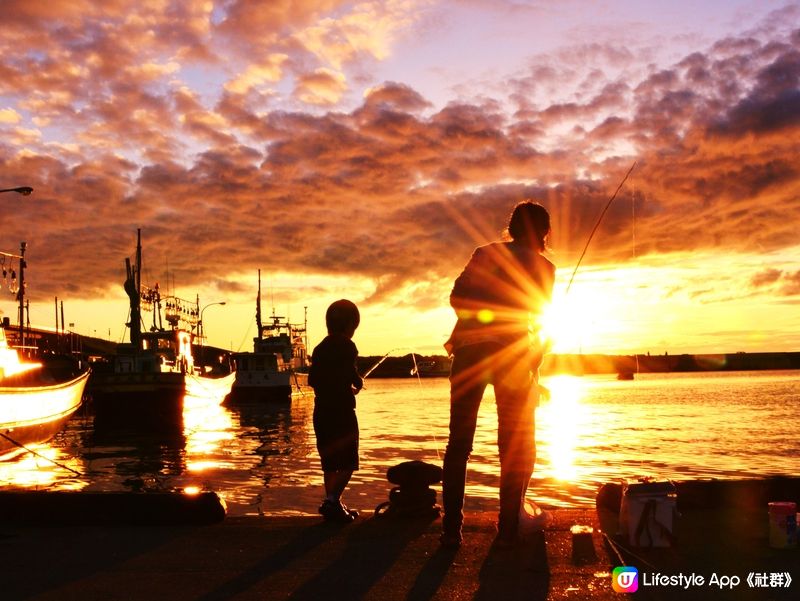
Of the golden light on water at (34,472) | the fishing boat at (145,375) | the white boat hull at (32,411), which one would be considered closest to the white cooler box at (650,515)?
the golden light on water at (34,472)

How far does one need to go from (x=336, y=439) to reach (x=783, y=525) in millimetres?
3534

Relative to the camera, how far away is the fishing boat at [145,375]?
4197 centimetres

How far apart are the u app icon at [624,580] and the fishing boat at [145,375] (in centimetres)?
3988

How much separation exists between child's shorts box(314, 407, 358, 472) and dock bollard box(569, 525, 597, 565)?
2.42 m

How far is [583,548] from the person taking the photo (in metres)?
5.11

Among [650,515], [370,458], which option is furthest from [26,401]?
[650,515]

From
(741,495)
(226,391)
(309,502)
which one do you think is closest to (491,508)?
(309,502)

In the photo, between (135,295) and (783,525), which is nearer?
(783,525)

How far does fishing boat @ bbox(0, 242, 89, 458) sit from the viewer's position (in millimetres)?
20344

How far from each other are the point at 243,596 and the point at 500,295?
2.48m

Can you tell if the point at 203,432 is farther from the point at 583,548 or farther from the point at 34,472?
the point at 583,548

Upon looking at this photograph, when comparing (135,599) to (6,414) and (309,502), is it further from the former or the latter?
(6,414)

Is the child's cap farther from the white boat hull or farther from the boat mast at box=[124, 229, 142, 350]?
the boat mast at box=[124, 229, 142, 350]

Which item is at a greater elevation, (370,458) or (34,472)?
(34,472)
